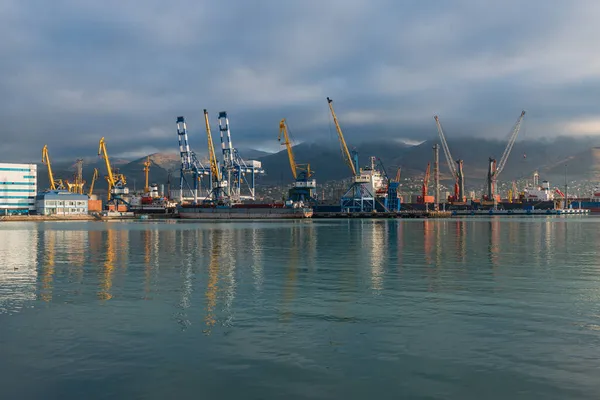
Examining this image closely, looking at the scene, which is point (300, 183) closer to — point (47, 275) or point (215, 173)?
point (215, 173)

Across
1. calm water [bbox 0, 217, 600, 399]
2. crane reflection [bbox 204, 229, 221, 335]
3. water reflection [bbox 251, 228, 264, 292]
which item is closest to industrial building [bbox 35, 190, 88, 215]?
water reflection [bbox 251, 228, 264, 292]

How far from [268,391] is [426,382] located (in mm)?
3434

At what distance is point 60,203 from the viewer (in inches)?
6993

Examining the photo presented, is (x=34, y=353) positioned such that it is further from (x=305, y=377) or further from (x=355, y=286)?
(x=355, y=286)

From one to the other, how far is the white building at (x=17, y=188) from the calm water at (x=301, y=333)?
15943 cm

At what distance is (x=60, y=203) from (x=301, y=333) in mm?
179188

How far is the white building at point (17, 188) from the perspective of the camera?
561 ft

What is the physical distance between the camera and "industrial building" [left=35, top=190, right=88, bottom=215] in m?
174

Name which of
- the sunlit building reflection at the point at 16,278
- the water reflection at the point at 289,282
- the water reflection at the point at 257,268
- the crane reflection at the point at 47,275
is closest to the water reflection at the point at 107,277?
the crane reflection at the point at 47,275

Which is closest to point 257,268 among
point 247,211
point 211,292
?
point 211,292

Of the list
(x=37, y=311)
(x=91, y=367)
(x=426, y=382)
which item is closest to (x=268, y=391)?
(x=426, y=382)

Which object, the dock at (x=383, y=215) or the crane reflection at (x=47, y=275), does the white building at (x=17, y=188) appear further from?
the crane reflection at (x=47, y=275)

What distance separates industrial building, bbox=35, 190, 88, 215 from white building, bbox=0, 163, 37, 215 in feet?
9.78

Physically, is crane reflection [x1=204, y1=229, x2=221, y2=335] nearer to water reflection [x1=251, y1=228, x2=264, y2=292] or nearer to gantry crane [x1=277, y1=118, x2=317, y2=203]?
water reflection [x1=251, y1=228, x2=264, y2=292]
